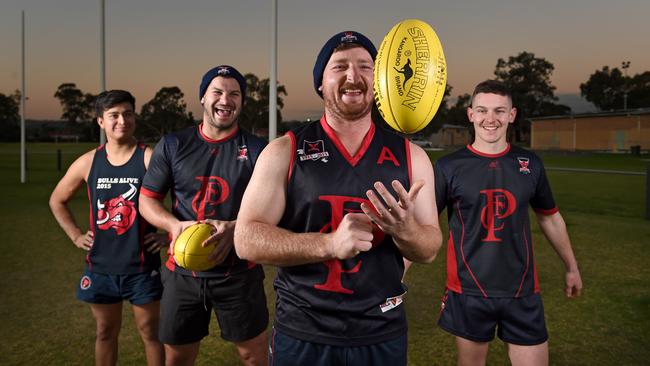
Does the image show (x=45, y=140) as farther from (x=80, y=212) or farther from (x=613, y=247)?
(x=613, y=247)

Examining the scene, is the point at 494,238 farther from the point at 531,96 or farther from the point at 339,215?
the point at 531,96

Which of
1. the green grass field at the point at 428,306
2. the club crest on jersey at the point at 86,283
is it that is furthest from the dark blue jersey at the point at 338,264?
the green grass field at the point at 428,306

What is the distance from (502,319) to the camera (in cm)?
339

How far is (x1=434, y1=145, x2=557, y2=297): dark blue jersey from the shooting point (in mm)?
3418

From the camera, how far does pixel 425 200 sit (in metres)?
2.37

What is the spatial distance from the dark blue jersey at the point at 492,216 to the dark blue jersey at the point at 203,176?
146 centimetres

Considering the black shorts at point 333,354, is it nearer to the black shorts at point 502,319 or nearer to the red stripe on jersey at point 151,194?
the black shorts at point 502,319

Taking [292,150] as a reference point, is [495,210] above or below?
below

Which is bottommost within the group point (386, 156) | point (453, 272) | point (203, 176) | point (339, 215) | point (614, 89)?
point (453, 272)

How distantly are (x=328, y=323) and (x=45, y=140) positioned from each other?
4495 inches

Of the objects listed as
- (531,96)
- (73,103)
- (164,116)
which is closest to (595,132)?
(531,96)

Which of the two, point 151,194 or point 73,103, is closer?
point 151,194

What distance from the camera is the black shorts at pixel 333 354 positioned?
7.61 ft

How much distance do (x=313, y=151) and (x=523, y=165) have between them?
1.94 m
